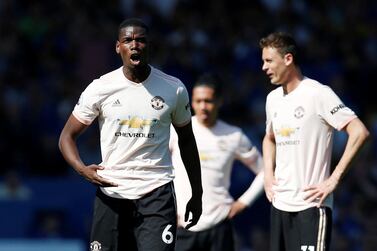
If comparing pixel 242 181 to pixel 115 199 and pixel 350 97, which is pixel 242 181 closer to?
pixel 350 97

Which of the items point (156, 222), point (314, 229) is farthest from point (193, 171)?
point (314, 229)

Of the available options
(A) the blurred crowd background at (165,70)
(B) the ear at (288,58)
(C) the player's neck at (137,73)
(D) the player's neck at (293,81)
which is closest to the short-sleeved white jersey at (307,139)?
(D) the player's neck at (293,81)

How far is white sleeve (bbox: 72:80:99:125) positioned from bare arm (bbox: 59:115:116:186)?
0.16ft

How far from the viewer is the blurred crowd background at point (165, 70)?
1413 cm

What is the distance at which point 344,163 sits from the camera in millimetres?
8547

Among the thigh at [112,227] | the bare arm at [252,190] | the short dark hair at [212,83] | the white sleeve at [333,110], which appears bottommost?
the thigh at [112,227]

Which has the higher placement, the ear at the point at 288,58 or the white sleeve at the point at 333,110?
the ear at the point at 288,58

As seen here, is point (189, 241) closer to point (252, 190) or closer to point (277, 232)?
point (252, 190)

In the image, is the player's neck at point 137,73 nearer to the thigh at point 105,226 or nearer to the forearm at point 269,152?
the thigh at point 105,226

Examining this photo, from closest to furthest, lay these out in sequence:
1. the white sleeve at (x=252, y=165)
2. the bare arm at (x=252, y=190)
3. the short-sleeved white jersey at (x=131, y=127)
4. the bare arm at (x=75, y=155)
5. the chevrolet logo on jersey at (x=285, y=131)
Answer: the bare arm at (x=75, y=155) → the short-sleeved white jersey at (x=131, y=127) → the chevrolet logo on jersey at (x=285, y=131) → the bare arm at (x=252, y=190) → the white sleeve at (x=252, y=165)

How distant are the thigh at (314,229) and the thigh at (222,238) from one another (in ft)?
5.37

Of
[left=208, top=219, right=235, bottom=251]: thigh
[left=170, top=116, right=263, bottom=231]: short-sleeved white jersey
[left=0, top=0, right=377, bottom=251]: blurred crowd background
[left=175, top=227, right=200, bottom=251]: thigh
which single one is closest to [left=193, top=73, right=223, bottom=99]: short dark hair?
[left=170, top=116, right=263, bottom=231]: short-sleeved white jersey

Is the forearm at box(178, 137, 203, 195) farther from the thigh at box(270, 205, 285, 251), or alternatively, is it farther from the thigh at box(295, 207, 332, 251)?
the thigh at box(295, 207, 332, 251)

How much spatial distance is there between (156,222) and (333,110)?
171 centimetres
